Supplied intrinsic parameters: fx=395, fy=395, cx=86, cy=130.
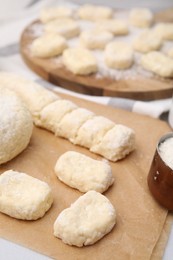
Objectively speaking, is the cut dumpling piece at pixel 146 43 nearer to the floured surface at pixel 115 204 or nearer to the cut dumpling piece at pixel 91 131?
the floured surface at pixel 115 204

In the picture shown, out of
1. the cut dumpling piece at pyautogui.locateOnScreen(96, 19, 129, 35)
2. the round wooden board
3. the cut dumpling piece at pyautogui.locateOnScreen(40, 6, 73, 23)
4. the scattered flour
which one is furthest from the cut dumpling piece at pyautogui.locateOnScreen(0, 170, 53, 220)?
the cut dumpling piece at pyautogui.locateOnScreen(40, 6, 73, 23)

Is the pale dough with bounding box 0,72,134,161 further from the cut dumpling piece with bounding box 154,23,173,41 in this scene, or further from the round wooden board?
the cut dumpling piece with bounding box 154,23,173,41

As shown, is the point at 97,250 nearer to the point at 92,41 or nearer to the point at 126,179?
the point at 126,179

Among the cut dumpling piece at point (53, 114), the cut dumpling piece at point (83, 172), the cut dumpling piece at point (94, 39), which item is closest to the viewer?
the cut dumpling piece at point (83, 172)

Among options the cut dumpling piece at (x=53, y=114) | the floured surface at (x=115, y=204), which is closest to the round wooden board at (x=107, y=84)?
the floured surface at (x=115, y=204)

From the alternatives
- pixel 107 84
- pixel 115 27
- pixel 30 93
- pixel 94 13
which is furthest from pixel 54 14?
pixel 30 93
